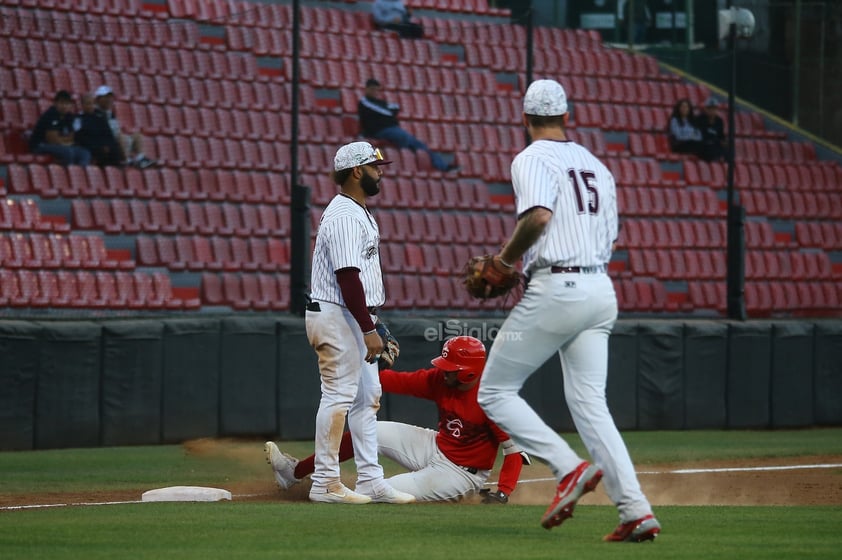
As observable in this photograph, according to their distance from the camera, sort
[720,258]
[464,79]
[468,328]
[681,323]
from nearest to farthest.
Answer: [468,328] < [681,323] < [720,258] < [464,79]

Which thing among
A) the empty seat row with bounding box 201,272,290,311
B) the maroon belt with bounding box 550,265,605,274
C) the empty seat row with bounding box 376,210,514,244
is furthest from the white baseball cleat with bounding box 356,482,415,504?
the empty seat row with bounding box 376,210,514,244

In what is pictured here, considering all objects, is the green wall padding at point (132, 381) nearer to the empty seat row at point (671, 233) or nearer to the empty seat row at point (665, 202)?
the empty seat row at point (671, 233)

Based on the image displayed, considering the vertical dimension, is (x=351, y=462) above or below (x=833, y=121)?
below

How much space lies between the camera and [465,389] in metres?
8.10

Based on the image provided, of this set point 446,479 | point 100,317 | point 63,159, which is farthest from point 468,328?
point 446,479

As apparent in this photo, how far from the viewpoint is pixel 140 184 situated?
15.2 m

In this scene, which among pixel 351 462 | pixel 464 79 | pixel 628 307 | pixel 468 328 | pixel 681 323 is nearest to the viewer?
pixel 351 462

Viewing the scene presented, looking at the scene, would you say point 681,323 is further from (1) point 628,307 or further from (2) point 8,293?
(2) point 8,293

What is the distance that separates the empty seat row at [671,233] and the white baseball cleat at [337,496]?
35.0 ft

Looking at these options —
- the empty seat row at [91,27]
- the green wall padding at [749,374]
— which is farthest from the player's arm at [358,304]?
the empty seat row at [91,27]

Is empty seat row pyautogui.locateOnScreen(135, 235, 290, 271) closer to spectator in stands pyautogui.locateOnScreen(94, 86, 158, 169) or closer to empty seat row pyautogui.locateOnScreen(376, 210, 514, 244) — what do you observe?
spectator in stands pyautogui.locateOnScreen(94, 86, 158, 169)

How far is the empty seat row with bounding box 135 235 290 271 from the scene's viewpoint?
48.1 feet

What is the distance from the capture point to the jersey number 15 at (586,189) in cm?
606

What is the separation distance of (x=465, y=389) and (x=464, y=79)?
12203 millimetres
